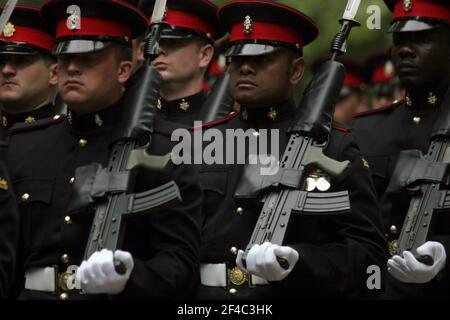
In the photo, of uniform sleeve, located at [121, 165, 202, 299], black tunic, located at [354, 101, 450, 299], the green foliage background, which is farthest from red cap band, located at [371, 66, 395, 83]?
uniform sleeve, located at [121, 165, 202, 299]

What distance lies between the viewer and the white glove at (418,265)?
9.83 metres

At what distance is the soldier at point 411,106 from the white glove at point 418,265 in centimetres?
39

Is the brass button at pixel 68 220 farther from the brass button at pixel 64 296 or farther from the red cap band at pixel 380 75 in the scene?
the red cap band at pixel 380 75

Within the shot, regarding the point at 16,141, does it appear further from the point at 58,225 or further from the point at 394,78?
the point at 394,78

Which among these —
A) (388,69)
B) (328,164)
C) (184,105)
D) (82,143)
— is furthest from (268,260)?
(388,69)

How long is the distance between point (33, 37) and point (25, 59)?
16 cm

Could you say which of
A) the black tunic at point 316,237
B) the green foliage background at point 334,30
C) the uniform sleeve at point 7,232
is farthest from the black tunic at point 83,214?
the green foliage background at point 334,30

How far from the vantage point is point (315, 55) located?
789 inches

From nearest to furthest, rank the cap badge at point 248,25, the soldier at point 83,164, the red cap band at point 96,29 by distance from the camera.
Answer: the soldier at point 83,164
the red cap band at point 96,29
the cap badge at point 248,25

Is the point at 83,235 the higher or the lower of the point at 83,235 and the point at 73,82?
the lower

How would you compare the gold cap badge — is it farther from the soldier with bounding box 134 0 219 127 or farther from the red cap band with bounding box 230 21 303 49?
the soldier with bounding box 134 0 219 127

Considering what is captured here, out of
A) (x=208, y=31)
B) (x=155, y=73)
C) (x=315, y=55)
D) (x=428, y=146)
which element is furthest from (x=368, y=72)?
(x=155, y=73)
